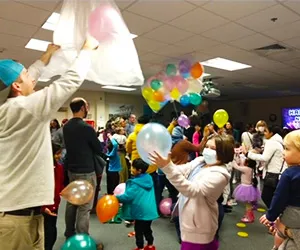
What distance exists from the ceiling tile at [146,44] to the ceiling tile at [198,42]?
1.14 feet

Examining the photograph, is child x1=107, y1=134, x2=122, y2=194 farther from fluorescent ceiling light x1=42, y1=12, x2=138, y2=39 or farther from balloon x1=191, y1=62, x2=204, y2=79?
fluorescent ceiling light x1=42, y1=12, x2=138, y2=39

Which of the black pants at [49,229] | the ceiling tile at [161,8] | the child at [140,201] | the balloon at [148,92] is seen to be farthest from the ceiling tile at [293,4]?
the black pants at [49,229]

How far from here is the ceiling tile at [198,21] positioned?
290cm

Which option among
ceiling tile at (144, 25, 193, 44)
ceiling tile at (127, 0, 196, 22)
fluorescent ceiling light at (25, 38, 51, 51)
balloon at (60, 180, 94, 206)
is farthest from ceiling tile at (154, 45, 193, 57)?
balloon at (60, 180, 94, 206)

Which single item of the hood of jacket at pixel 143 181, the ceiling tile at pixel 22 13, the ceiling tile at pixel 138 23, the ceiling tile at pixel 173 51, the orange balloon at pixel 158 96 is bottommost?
the hood of jacket at pixel 143 181

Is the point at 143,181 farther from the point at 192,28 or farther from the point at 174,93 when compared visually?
the point at 192,28

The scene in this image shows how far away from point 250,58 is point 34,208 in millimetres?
4895

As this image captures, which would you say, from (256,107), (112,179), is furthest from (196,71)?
(256,107)

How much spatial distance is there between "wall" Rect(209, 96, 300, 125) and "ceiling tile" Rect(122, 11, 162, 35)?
9876 mm

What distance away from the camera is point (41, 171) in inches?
42.3

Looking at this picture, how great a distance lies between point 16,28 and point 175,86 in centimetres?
230

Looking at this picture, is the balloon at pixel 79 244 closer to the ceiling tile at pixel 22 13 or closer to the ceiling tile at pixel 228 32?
the ceiling tile at pixel 22 13

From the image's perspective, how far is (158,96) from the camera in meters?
3.10

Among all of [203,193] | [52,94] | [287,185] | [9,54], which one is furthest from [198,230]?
[9,54]
